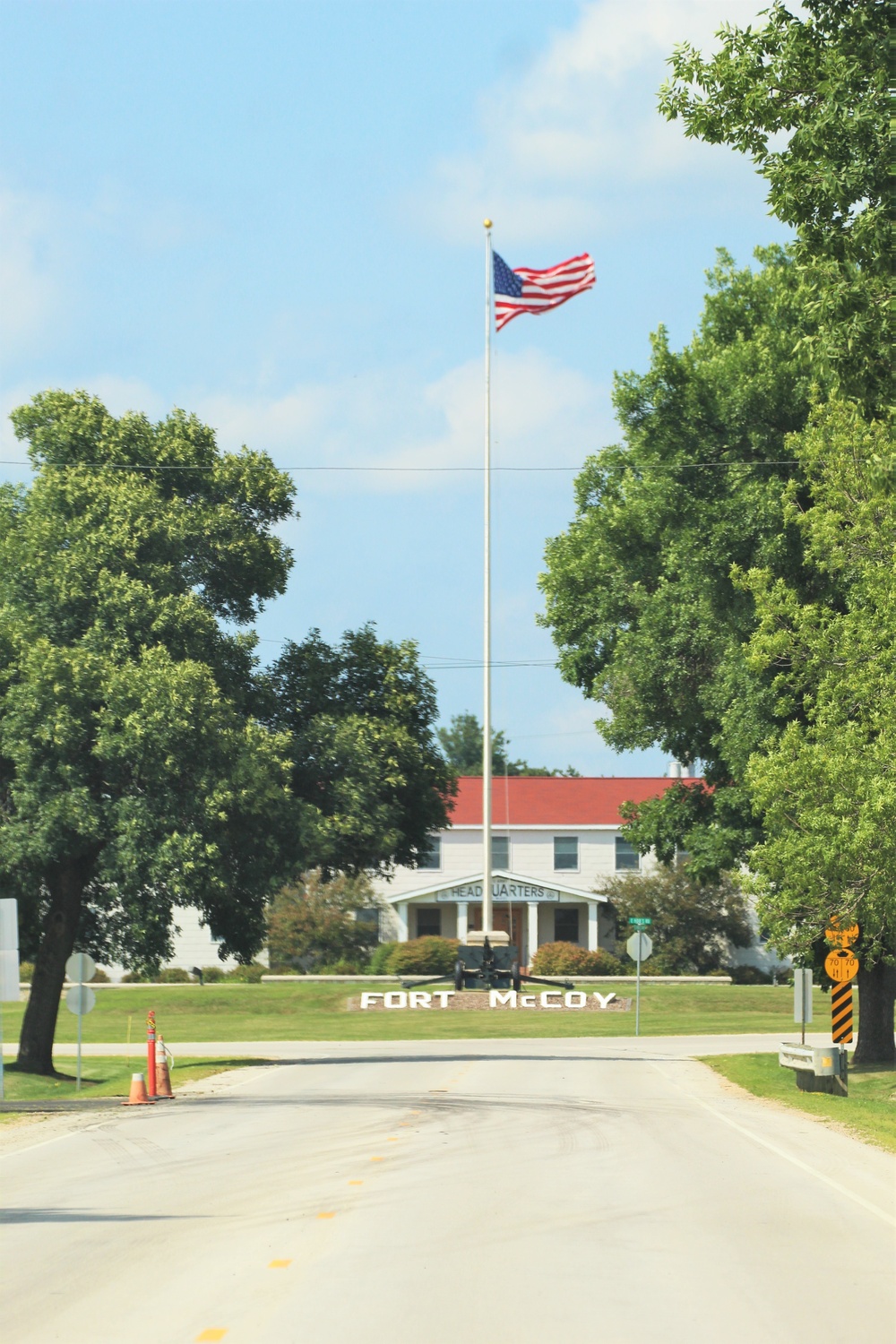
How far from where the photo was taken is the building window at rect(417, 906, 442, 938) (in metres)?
70.2

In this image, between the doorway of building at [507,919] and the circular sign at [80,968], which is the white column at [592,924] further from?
the circular sign at [80,968]

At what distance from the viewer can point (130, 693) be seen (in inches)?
1021

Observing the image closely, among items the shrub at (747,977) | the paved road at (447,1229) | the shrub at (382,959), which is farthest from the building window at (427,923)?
the paved road at (447,1229)

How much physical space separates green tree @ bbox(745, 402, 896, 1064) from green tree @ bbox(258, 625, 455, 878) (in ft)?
24.7

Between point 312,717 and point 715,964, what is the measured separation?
38460mm

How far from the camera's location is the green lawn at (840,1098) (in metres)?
18.8

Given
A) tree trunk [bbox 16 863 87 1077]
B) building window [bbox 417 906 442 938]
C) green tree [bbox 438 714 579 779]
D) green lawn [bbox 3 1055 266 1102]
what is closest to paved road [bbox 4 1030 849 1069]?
green lawn [bbox 3 1055 266 1102]

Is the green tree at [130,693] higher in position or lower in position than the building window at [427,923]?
higher

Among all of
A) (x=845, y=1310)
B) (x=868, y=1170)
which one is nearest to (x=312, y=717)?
(x=868, y=1170)

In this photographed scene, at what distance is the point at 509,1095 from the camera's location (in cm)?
2266

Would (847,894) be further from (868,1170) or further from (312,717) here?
(312,717)

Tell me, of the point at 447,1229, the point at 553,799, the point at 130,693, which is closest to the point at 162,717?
the point at 130,693

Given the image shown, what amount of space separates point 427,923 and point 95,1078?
4022 centimetres

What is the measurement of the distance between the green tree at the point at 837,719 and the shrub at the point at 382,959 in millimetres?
37903
